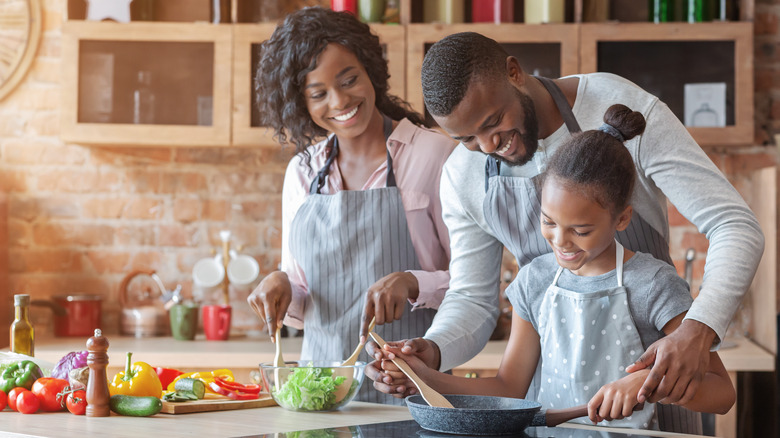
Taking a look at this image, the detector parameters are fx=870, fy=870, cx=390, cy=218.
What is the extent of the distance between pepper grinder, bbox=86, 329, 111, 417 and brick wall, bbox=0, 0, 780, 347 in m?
1.95

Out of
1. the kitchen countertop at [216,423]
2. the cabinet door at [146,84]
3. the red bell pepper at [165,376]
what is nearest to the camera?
the kitchen countertop at [216,423]

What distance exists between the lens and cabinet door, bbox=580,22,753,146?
297 centimetres

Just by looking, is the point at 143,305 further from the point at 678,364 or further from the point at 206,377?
the point at 678,364

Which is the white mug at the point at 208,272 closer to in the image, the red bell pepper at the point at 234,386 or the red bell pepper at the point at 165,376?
the red bell pepper at the point at 165,376

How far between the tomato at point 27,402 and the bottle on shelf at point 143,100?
1767mm

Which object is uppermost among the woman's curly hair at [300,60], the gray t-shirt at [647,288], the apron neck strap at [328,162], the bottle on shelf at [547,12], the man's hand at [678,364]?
the bottle on shelf at [547,12]

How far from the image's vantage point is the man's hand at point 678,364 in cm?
119

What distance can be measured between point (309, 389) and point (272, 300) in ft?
1.30

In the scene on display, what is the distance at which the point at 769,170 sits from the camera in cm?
286

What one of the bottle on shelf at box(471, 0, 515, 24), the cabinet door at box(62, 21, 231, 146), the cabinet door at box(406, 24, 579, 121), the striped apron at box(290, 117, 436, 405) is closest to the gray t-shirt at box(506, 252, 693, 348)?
the striped apron at box(290, 117, 436, 405)

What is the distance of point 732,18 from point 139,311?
7.79 feet

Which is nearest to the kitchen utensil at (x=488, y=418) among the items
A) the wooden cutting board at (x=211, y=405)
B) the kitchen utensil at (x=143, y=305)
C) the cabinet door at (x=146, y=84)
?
the wooden cutting board at (x=211, y=405)

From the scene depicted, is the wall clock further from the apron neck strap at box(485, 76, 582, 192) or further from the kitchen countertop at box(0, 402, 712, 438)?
the apron neck strap at box(485, 76, 582, 192)

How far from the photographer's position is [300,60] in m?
1.91
